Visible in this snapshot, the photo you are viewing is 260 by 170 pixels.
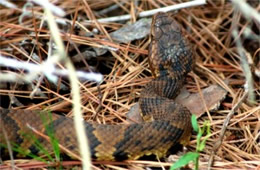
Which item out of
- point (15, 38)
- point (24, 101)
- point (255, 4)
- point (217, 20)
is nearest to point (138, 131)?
point (24, 101)

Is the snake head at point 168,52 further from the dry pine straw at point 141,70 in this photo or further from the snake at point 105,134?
the snake at point 105,134

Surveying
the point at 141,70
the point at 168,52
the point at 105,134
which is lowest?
the point at 105,134

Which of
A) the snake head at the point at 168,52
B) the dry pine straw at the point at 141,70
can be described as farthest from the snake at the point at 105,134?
the snake head at the point at 168,52

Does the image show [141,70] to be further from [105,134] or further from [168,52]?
[105,134]

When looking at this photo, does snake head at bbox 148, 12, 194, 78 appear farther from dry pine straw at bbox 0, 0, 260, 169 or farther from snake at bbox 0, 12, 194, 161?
snake at bbox 0, 12, 194, 161

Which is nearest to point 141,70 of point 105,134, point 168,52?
point 168,52

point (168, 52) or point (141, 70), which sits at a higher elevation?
point (168, 52)

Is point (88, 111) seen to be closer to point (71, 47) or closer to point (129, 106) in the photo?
point (129, 106)

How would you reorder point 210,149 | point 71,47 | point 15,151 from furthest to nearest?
point 71,47, point 210,149, point 15,151
